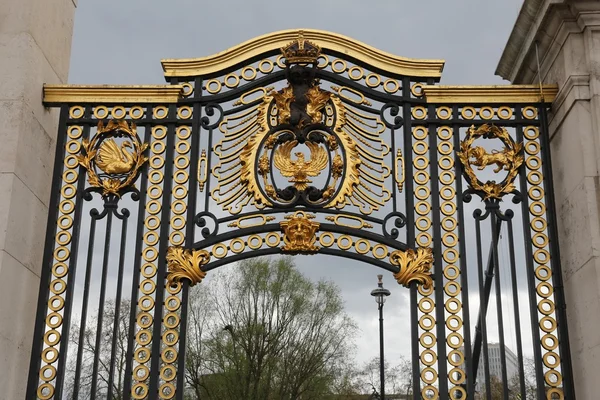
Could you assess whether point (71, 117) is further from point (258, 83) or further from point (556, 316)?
point (556, 316)

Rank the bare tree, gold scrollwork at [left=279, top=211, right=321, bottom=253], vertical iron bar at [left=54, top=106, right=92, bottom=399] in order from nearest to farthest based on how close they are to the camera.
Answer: vertical iron bar at [left=54, top=106, right=92, bottom=399]
gold scrollwork at [left=279, top=211, right=321, bottom=253]
the bare tree

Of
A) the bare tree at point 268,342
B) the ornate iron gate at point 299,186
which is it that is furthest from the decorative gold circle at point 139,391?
the bare tree at point 268,342

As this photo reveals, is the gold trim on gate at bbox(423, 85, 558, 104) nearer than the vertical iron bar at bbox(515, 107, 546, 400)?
No

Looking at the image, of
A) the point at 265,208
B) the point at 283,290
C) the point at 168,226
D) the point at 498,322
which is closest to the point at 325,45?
the point at 265,208

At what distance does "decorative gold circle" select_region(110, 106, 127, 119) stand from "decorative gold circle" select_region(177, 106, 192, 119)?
537mm

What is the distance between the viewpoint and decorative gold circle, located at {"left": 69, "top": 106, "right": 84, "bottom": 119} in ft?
28.0

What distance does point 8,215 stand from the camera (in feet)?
24.3

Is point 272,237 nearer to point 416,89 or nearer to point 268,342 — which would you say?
point 416,89

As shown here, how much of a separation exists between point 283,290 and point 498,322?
17087 millimetres

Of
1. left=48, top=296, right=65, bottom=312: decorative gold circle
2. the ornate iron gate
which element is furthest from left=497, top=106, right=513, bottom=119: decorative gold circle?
left=48, top=296, right=65, bottom=312: decorative gold circle

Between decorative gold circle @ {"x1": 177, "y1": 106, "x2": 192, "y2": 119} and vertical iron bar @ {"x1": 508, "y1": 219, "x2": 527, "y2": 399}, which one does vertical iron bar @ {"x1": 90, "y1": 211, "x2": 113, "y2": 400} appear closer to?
decorative gold circle @ {"x1": 177, "y1": 106, "x2": 192, "y2": 119}

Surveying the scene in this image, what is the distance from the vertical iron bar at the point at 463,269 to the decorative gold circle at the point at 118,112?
3254 millimetres

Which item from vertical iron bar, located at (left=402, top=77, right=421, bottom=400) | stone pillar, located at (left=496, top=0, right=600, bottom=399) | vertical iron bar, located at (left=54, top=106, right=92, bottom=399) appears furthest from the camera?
vertical iron bar, located at (left=54, top=106, right=92, bottom=399)

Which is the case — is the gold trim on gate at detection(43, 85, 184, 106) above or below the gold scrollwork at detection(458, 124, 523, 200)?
above
